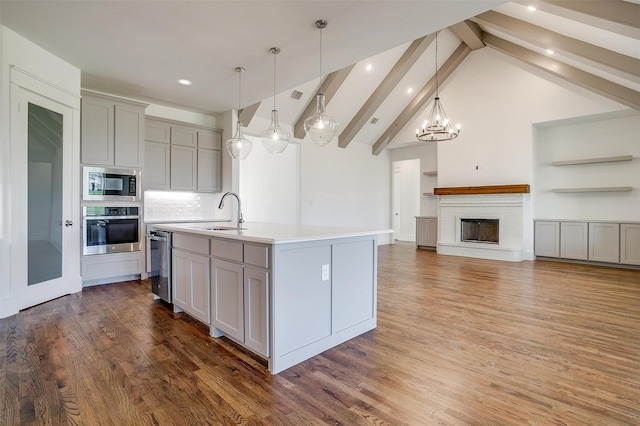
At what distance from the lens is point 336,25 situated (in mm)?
3166

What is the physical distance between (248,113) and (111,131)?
232cm

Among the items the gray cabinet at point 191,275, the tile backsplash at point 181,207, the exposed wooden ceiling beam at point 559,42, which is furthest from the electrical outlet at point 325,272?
the exposed wooden ceiling beam at point 559,42

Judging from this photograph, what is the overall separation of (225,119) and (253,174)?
2.46m

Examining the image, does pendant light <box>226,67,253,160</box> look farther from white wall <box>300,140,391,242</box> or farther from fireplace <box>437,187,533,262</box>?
fireplace <box>437,187,533,262</box>

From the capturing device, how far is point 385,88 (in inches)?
290

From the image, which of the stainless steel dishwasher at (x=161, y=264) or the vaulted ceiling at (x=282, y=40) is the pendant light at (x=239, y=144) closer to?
the vaulted ceiling at (x=282, y=40)

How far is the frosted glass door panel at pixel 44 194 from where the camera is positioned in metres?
3.62

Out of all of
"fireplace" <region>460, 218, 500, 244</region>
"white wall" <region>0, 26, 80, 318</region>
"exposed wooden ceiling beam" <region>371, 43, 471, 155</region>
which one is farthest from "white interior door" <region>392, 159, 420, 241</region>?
"white wall" <region>0, 26, 80, 318</region>

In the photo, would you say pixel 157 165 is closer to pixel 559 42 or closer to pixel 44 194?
pixel 44 194

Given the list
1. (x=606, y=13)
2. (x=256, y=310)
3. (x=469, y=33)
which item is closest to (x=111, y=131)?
(x=256, y=310)

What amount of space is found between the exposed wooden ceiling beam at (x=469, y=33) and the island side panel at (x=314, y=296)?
5.86m

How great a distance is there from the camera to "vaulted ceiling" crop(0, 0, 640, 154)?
2928 millimetres

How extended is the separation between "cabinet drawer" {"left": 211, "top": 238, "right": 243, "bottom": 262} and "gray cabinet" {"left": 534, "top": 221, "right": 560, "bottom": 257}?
6822mm

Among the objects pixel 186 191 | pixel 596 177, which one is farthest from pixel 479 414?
pixel 596 177
